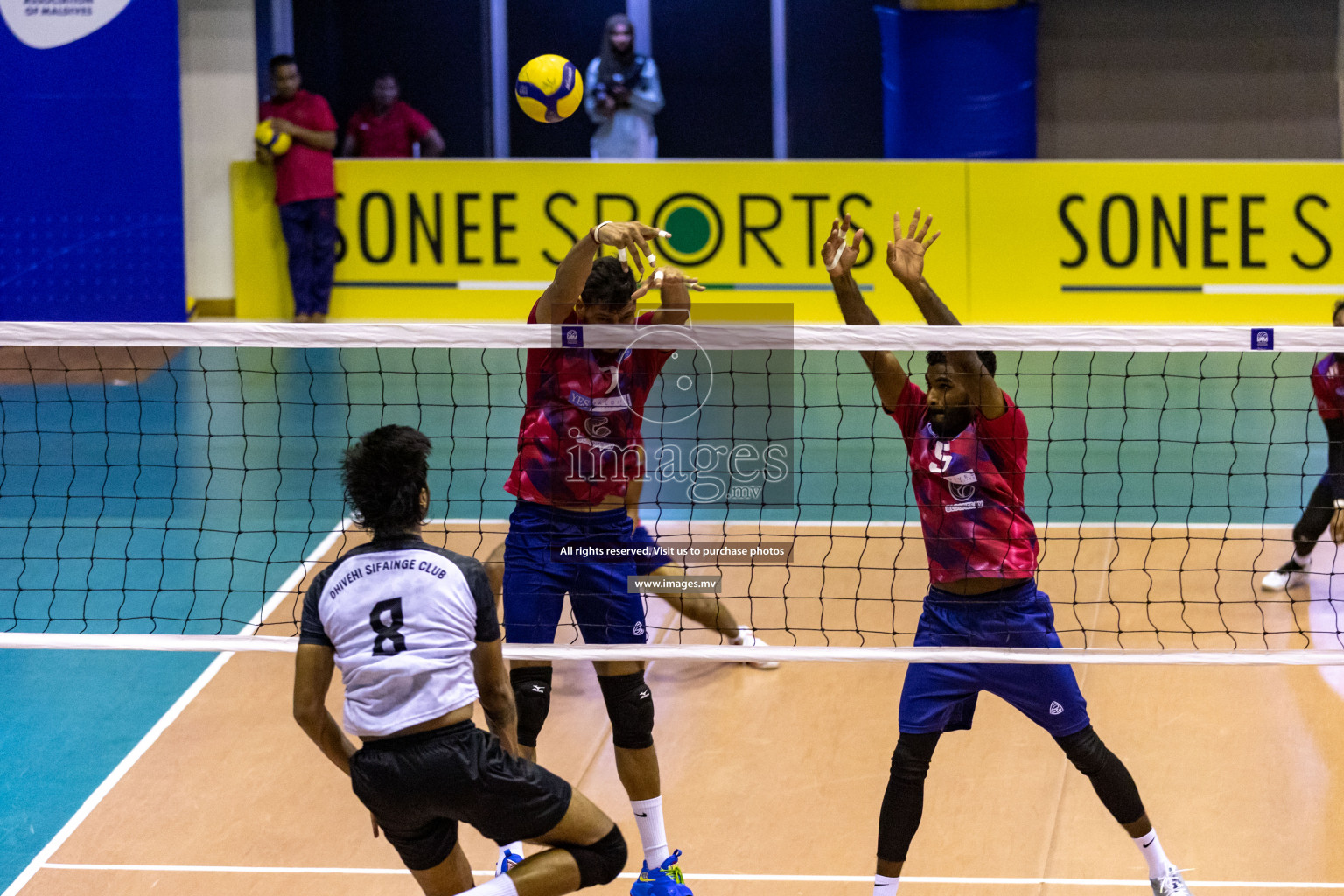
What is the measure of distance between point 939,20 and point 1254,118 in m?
5.21

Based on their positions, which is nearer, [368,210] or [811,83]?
[368,210]

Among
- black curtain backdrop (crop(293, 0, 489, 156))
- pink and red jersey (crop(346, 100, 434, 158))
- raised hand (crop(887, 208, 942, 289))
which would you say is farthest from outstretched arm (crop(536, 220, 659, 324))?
black curtain backdrop (crop(293, 0, 489, 156))

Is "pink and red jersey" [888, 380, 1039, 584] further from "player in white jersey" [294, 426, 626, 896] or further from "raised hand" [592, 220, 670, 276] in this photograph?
"player in white jersey" [294, 426, 626, 896]

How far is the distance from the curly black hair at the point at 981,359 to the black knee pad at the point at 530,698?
1.62 metres

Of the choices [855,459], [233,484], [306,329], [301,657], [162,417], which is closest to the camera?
[301,657]

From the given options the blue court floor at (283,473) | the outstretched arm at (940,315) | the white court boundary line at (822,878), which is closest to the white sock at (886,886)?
the white court boundary line at (822,878)

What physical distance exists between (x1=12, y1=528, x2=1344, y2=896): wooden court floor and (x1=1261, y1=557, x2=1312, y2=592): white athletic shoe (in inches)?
12.4

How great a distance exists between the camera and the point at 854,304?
4516 mm

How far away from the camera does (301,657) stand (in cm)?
371

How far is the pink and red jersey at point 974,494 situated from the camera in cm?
438

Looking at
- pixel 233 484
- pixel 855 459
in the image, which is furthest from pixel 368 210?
pixel 855 459

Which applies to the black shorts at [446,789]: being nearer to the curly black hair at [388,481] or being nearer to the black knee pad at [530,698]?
the curly black hair at [388,481]

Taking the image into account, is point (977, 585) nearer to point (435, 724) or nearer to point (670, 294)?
point (670, 294)

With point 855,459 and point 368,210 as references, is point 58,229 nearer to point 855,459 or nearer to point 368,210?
point 368,210
